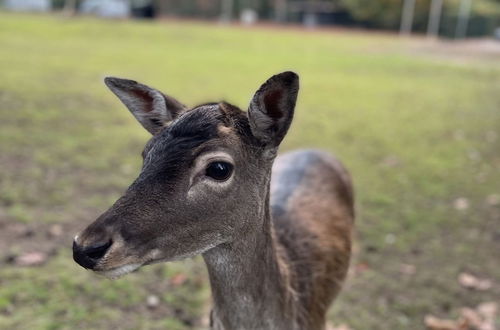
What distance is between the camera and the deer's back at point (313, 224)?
2.95 m

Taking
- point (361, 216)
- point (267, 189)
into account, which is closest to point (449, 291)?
point (361, 216)

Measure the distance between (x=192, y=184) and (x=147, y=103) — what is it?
1.94 ft

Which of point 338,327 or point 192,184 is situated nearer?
point 192,184

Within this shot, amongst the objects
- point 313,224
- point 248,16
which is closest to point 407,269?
point 313,224

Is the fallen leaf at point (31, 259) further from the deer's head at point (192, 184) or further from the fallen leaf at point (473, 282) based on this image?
the fallen leaf at point (473, 282)

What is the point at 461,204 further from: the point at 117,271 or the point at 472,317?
the point at 117,271

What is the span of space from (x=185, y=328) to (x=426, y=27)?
43690 mm

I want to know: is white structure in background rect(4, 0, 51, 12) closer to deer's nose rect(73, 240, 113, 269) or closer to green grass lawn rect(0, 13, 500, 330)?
green grass lawn rect(0, 13, 500, 330)

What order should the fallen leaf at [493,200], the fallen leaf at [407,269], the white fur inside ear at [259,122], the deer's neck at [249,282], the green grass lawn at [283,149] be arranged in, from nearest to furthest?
the white fur inside ear at [259,122] < the deer's neck at [249,282] < the green grass lawn at [283,149] < the fallen leaf at [407,269] < the fallen leaf at [493,200]

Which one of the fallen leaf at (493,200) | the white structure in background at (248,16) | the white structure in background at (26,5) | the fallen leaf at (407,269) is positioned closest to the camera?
the fallen leaf at (407,269)

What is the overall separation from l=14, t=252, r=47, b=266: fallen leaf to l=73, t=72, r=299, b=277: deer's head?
240 centimetres

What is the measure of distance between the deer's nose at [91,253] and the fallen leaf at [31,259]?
2.68m

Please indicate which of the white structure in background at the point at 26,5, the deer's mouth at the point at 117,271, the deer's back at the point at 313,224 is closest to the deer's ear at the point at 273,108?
the deer's mouth at the point at 117,271

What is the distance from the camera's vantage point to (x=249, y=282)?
7.59ft
